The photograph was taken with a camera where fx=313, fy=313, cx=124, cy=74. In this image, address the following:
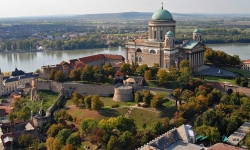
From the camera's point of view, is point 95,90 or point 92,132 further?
point 95,90

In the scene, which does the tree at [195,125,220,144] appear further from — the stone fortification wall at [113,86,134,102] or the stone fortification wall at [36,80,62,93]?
the stone fortification wall at [36,80,62,93]

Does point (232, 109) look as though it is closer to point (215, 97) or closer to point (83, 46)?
point (215, 97)

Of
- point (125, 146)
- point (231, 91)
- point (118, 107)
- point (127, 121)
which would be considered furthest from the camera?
point (231, 91)

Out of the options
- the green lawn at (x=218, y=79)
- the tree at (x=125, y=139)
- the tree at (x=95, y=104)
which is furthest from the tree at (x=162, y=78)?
the tree at (x=125, y=139)

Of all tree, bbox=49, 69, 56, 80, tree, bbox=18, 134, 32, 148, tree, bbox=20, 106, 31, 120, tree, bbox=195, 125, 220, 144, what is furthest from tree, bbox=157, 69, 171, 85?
tree, bbox=18, 134, 32, 148

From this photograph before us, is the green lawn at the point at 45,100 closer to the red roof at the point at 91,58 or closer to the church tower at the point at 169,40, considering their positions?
the red roof at the point at 91,58

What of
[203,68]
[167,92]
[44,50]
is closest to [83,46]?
[44,50]

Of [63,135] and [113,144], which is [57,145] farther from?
[113,144]
